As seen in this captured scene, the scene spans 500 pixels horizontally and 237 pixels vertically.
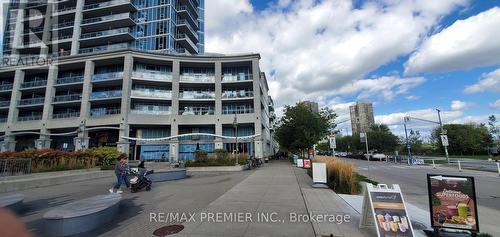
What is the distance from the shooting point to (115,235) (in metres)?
5.82

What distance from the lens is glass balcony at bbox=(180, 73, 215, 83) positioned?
43.2 metres

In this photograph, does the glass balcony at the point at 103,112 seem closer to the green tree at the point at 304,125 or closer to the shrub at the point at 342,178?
the green tree at the point at 304,125

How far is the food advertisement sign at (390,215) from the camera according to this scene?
5250 millimetres

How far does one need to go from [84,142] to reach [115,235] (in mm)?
38207

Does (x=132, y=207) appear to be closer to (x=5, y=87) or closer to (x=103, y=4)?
(x=103, y=4)

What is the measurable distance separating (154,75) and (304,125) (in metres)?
25.4

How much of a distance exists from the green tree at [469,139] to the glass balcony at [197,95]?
56.0m

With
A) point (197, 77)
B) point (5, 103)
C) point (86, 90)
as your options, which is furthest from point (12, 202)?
point (5, 103)

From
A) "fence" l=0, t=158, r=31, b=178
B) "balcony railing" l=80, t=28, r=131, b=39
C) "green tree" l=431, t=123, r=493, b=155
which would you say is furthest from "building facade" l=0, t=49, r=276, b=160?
"green tree" l=431, t=123, r=493, b=155

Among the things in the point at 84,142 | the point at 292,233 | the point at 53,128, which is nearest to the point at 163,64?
the point at 84,142

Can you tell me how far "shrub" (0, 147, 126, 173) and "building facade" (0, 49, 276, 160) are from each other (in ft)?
46.1

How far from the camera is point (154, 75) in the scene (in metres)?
42.2

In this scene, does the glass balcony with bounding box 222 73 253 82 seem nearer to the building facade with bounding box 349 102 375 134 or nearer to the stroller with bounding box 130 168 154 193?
the stroller with bounding box 130 168 154 193
